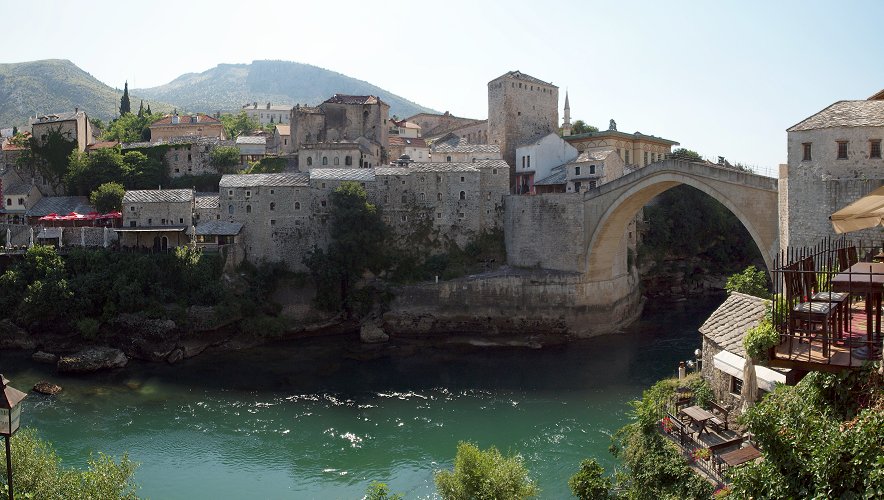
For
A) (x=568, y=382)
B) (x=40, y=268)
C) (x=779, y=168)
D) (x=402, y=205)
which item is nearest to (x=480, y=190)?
(x=402, y=205)

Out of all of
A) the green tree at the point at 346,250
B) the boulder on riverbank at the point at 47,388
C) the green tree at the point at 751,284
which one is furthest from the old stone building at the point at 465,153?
the boulder on riverbank at the point at 47,388

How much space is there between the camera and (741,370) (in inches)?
554

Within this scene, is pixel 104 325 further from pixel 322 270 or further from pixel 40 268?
pixel 322 270

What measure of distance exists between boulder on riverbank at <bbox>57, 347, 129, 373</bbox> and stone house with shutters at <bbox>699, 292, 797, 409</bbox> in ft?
82.7

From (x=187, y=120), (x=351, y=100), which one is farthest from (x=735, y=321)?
(x=187, y=120)

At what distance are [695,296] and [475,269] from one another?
15.9m

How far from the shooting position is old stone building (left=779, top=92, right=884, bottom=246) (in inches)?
787

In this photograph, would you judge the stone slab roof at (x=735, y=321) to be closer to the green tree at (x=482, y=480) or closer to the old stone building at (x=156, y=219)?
the green tree at (x=482, y=480)

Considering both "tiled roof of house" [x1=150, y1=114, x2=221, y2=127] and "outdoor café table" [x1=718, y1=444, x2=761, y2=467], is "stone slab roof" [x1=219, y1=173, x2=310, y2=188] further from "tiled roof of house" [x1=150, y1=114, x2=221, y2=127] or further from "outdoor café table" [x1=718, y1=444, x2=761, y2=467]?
"outdoor café table" [x1=718, y1=444, x2=761, y2=467]

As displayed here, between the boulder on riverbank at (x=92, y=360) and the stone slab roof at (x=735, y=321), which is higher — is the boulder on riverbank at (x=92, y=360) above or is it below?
below

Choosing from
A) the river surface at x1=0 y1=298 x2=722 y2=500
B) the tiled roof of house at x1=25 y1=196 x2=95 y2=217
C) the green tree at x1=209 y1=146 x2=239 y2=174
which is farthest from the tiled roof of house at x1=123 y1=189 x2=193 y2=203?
Answer: the river surface at x1=0 y1=298 x2=722 y2=500

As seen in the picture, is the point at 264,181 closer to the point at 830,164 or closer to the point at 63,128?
the point at 63,128

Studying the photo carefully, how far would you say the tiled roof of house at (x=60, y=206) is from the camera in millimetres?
41219

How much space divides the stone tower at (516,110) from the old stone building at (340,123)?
24.8 feet
